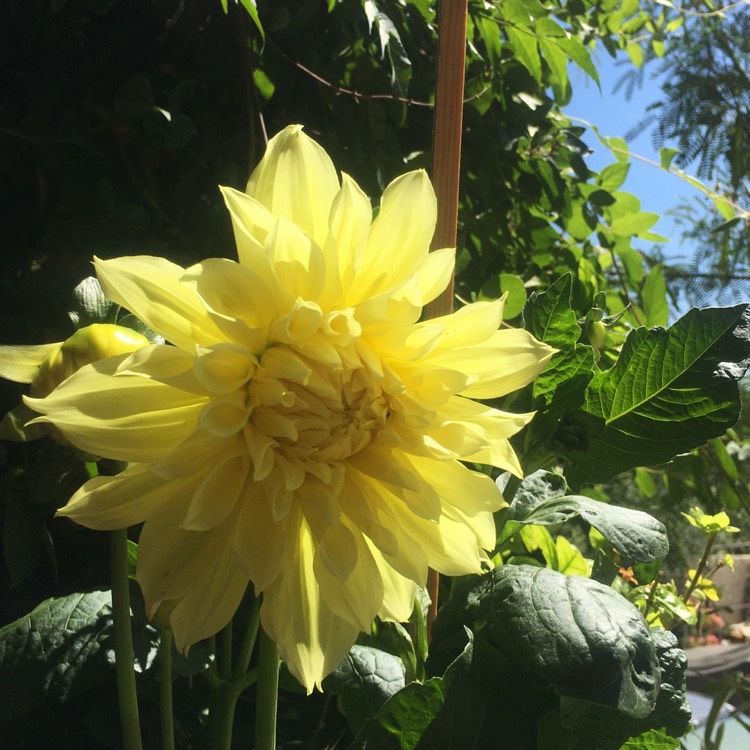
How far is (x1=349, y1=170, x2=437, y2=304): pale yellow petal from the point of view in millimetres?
367

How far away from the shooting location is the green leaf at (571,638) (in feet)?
1.18

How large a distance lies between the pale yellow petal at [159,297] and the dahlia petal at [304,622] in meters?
0.11

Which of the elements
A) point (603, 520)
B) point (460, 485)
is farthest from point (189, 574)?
point (603, 520)

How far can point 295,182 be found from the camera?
0.36 metres

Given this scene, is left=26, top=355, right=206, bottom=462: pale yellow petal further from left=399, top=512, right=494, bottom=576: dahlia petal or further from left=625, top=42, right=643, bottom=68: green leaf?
left=625, top=42, right=643, bottom=68: green leaf

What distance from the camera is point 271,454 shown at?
1.14 ft

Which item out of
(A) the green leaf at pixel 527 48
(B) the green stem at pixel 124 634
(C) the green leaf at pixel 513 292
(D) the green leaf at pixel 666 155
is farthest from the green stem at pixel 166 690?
(D) the green leaf at pixel 666 155

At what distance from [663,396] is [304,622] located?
0.93 feet

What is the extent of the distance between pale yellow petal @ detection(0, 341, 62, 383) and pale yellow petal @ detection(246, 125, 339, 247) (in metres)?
0.13

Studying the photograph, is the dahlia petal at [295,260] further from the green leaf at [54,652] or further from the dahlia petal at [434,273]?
the green leaf at [54,652]

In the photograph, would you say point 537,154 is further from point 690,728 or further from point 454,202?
point 690,728

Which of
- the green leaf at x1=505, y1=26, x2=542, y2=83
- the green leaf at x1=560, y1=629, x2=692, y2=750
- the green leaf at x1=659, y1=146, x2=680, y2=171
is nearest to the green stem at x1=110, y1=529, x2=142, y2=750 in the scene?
the green leaf at x1=560, y1=629, x2=692, y2=750

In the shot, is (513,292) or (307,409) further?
(513,292)

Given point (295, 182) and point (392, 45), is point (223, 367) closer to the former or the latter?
point (295, 182)
